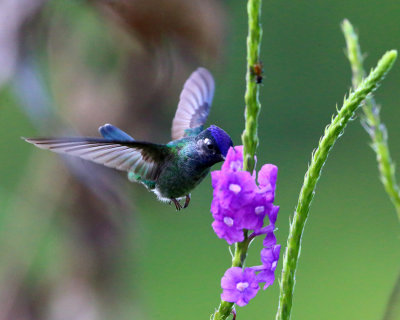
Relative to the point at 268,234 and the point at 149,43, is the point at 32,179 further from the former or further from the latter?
the point at 268,234

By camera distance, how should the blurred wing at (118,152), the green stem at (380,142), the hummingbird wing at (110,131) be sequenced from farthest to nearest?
1. the hummingbird wing at (110,131)
2. the blurred wing at (118,152)
3. the green stem at (380,142)

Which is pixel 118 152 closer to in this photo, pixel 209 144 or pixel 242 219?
pixel 209 144

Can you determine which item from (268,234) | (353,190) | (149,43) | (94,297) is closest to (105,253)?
(94,297)

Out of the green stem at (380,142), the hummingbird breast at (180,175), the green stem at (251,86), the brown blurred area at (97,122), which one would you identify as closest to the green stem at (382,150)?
the green stem at (380,142)

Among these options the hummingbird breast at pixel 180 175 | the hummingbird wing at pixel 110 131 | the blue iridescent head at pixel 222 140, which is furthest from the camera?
the hummingbird wing at pixel 110 131

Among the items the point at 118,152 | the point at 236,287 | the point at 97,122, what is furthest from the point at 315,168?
the point at 97,122

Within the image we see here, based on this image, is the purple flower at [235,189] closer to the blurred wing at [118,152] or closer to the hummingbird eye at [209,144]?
the blurred wing at [118,152]

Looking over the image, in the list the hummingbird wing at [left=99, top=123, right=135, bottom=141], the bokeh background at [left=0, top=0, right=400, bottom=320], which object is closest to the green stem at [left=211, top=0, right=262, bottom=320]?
the bokeh background at [left=0, top=0, right=400, bottom=320]
